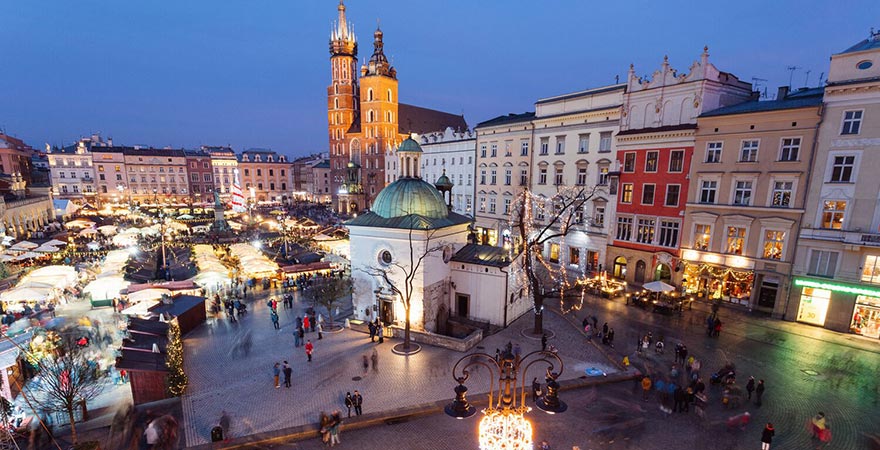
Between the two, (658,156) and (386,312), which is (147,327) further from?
(658,156)

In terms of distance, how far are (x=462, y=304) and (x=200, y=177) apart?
93.4 meters

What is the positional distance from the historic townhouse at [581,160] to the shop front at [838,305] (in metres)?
12.7

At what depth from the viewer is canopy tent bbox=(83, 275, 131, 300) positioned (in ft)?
83.5

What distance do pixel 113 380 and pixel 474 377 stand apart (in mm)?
16360

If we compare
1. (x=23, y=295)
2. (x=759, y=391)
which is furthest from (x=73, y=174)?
(x=759, y=391)

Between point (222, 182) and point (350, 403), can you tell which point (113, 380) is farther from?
point (222, 182)

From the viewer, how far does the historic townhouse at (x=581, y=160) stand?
104 feet

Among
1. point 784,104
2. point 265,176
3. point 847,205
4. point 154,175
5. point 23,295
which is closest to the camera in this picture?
point 847,205

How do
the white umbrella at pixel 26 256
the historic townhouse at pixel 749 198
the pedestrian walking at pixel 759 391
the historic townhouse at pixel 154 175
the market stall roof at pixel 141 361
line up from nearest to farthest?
the pedestrian walking at pixel 759 391
the market stall roof at pixel 141 361
the historic townhouse at pixel 749 198
the white umbrella at pixel 26 256
the historic townhouse at pixel 154 175

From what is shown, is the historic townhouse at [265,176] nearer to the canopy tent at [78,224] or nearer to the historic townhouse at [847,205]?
the canopy tent at [78,224]

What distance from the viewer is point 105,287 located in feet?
84.0

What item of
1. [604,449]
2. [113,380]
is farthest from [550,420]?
[113,380]

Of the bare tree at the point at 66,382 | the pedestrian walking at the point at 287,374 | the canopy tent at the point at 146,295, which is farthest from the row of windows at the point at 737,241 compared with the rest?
the canopy tent at the point at 146,295

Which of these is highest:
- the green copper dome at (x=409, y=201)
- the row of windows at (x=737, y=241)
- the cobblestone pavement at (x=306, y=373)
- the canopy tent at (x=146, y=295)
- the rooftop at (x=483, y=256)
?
the green copper dome at (x=409, y=201)
